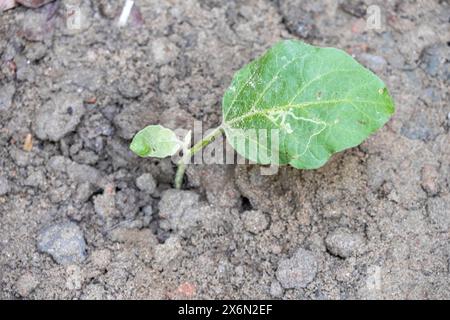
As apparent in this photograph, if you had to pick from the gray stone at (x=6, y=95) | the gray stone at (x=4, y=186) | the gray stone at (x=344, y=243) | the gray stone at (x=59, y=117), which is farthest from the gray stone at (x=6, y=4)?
the gray stone at (x=344, y=243)

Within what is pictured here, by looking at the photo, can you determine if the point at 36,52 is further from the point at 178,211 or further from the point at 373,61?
the point at 373,61

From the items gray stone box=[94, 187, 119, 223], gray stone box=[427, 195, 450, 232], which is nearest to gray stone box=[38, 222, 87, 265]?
gray stone box=[94, 187, 119, 223]

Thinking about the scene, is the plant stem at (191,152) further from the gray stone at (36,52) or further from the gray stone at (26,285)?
the gray stone at (36,52)

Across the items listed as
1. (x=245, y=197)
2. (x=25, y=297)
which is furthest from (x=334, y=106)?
(x=25, y=297)

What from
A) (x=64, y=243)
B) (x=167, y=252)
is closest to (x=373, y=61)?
(x=167, y=252)

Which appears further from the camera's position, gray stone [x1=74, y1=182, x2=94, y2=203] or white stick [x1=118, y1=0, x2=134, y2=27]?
white stick [x1=118, y1=0, x2=134, y2=27]

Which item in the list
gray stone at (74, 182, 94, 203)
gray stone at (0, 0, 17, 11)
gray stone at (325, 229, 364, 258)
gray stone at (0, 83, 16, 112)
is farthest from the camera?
gray stone at (0, 0, 17, 11)

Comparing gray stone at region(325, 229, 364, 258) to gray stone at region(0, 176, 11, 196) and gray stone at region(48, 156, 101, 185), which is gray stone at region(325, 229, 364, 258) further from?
gray stone at region(0, 176, 11, 196)
